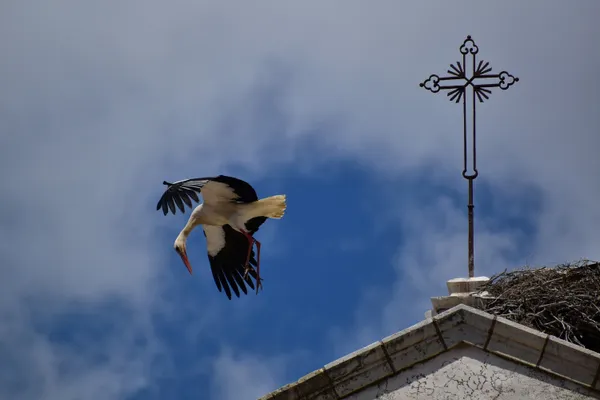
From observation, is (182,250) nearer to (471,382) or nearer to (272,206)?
(272,206)

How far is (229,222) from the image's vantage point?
15.0 metres

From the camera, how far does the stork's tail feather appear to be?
14.9 metres

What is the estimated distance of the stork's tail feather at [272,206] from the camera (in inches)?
585

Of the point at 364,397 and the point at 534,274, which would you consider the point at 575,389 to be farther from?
the point at 534,274

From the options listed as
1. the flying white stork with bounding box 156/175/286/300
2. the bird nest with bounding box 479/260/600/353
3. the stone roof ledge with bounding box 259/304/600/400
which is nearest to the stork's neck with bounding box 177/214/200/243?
the flying white stork with bounding box 156/175/286/300

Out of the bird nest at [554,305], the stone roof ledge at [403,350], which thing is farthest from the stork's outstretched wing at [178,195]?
the stone roof ledge at [403,350]

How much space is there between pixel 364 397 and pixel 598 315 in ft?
9.24

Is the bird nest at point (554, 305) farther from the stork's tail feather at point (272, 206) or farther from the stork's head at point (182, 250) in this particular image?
the stork's head at point (182, 250)

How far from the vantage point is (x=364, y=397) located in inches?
317

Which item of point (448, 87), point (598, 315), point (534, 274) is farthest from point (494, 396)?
point (448, 87)

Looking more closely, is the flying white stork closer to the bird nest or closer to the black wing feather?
the black wing feather

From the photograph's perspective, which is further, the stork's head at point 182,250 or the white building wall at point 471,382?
the stork's head at point 182,250

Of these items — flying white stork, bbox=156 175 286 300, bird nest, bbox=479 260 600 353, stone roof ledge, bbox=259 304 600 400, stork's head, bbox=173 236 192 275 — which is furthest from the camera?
stork's head, bbox=173 236 192 275

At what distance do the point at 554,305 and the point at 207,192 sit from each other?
19.5ft
